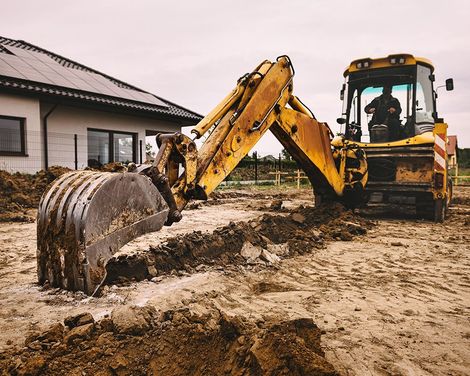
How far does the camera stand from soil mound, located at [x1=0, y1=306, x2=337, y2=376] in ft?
6.47

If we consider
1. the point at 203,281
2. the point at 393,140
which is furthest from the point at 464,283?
the point at 393,140

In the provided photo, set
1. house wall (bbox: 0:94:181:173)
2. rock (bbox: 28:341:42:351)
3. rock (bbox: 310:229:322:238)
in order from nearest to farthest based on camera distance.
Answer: rock (bbox: 28:341:42:351) < rock (bbox: 310:229:322:238) < house wall (bbox: 0:94:181:173)

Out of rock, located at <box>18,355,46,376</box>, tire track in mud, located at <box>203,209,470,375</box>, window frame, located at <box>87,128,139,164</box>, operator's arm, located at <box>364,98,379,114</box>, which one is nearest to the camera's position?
rock, located at <box>18,355,46,376</box>

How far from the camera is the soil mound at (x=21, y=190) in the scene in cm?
887

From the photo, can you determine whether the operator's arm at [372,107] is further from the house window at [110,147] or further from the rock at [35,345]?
the house window at [110,147]

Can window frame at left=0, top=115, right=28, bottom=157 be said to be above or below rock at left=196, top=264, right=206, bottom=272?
above

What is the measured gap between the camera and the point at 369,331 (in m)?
2.66

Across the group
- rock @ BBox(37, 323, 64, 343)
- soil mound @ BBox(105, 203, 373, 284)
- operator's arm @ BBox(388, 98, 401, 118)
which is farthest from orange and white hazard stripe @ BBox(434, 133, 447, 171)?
rock @ BBox(37, 323, 64, 343)

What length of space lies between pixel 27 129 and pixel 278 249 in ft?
31.8

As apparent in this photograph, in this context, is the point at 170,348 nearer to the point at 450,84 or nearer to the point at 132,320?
the point at 132,320

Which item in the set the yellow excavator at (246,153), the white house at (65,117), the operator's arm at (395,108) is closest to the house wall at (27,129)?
the white house at (65,117)

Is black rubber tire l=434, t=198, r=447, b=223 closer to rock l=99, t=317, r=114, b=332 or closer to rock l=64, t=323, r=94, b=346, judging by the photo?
rock l=99, t=317, r=114, b=332

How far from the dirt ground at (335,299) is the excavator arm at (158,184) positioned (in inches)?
13.5

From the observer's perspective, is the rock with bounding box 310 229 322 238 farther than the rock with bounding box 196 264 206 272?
Yes
